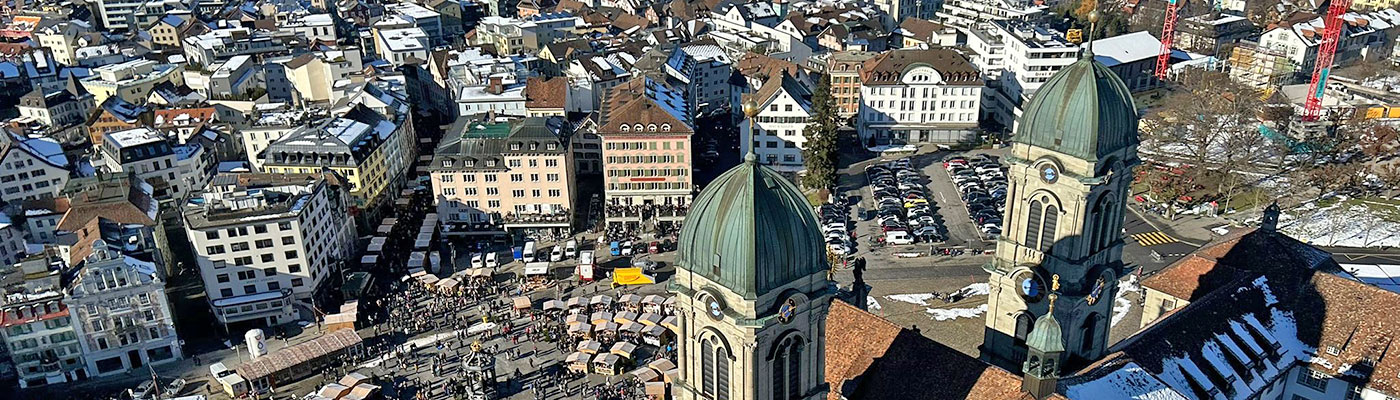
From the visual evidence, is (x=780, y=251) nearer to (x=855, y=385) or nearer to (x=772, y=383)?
(x=772, y=383)

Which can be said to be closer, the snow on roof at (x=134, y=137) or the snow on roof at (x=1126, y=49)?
the snow on roof at (x=134, y=137)

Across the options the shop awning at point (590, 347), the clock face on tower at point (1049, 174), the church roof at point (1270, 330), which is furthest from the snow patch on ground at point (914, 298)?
the clock face on tower at point (1049, 174)

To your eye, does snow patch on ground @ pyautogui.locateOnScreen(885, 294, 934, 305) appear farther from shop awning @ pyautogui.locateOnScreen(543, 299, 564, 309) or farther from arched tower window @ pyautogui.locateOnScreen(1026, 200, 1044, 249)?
arched tower window @ pyautogui.locateOnScreen(1026, 200, 1044, 249)

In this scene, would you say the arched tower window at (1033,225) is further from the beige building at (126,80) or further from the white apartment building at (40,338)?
the beige building at (126,80)

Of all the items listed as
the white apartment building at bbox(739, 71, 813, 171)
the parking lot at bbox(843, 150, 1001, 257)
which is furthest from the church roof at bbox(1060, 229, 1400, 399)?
the white apartment building at bbox(739, 71, 813, 171)

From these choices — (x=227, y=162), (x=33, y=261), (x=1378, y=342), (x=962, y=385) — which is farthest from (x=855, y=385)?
(x=227, y=162)

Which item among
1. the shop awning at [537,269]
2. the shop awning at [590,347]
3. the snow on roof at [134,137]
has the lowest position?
the shop awning at [537,269]
